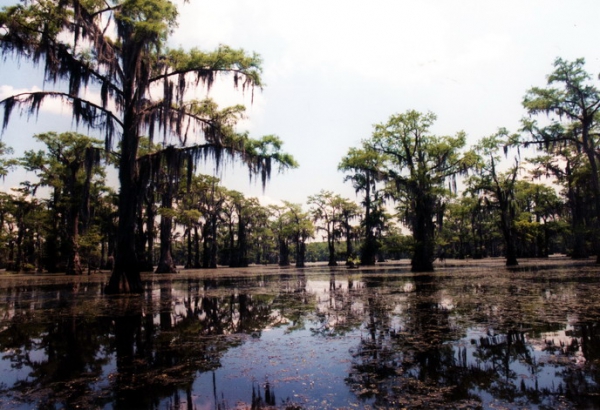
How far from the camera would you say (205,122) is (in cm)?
1559

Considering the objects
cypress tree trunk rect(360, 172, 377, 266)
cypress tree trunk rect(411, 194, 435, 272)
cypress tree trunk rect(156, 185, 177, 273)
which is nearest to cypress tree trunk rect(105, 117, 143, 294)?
cypress tree trunk rect(411, 194, 435, 272)

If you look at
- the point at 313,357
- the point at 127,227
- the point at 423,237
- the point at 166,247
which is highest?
the point at 127,227

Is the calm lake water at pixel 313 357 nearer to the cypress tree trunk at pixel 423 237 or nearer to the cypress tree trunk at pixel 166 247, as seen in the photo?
the cypress tree trunk at pixel 423 237

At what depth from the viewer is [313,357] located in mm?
4605

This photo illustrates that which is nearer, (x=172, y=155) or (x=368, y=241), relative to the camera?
(x=172, y=155)

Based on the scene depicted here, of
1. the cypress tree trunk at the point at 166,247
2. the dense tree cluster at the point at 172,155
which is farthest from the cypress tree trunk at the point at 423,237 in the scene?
the cypress tree trunk at the point at 166,247

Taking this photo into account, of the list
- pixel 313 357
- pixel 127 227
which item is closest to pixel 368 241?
pixel 127 227

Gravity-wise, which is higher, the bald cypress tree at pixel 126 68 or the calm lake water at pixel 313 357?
the bald cypress tree at pixel 126 68

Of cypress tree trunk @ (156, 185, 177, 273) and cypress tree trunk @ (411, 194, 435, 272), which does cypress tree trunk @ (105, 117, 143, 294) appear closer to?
cypress tree trunk @ (411, 194, 435, 272)

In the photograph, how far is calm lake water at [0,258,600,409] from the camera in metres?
3.26

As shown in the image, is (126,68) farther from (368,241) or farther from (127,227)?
(368,241)

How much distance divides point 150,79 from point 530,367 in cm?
1538

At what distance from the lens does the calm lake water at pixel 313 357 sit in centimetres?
326

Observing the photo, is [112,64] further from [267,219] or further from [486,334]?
[267,219]
